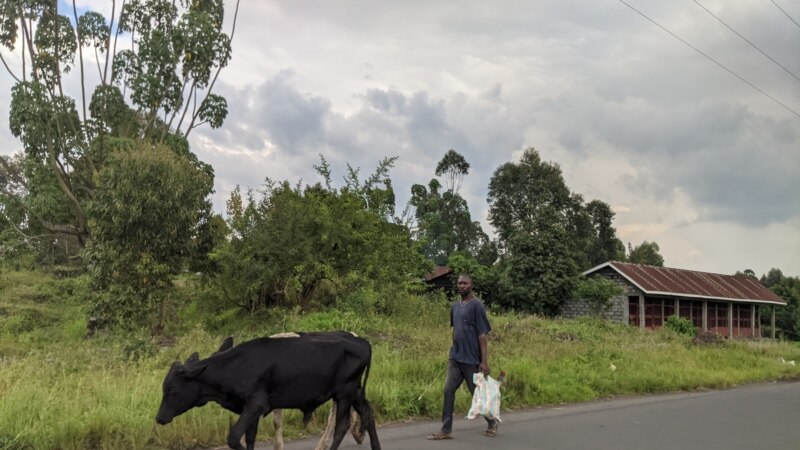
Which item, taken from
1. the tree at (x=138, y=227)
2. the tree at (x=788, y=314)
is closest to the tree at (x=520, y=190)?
the tree at (x=788, y=314)

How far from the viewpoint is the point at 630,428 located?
8.81 metres

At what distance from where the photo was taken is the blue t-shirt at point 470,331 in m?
7.95

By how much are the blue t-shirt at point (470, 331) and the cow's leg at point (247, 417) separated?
10.7 ft

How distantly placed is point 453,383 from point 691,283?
3622 centimetres

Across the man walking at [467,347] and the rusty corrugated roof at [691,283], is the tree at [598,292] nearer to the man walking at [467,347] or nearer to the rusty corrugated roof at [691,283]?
the rusty corrugated roof at [691,283]

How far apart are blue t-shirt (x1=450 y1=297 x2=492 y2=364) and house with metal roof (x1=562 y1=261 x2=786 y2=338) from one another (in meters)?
28.9

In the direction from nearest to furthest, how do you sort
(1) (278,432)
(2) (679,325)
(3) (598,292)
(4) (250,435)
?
(4) (250,435), (1) (278,432), (2) (679,325), (3) (598,292)

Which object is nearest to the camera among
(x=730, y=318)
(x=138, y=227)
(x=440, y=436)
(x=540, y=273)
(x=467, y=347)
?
(x=440, y=436)

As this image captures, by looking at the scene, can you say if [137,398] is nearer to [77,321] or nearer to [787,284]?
[77,321]

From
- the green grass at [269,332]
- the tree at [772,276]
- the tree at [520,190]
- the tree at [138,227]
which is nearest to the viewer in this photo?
the green grass at [269,332]

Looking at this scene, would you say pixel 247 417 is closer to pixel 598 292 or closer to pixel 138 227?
pixel 138 227

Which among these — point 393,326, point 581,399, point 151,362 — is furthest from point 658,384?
point 151,362

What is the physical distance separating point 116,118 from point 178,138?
2938 millimetres

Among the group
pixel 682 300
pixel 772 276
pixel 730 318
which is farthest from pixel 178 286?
pixel 772 276
